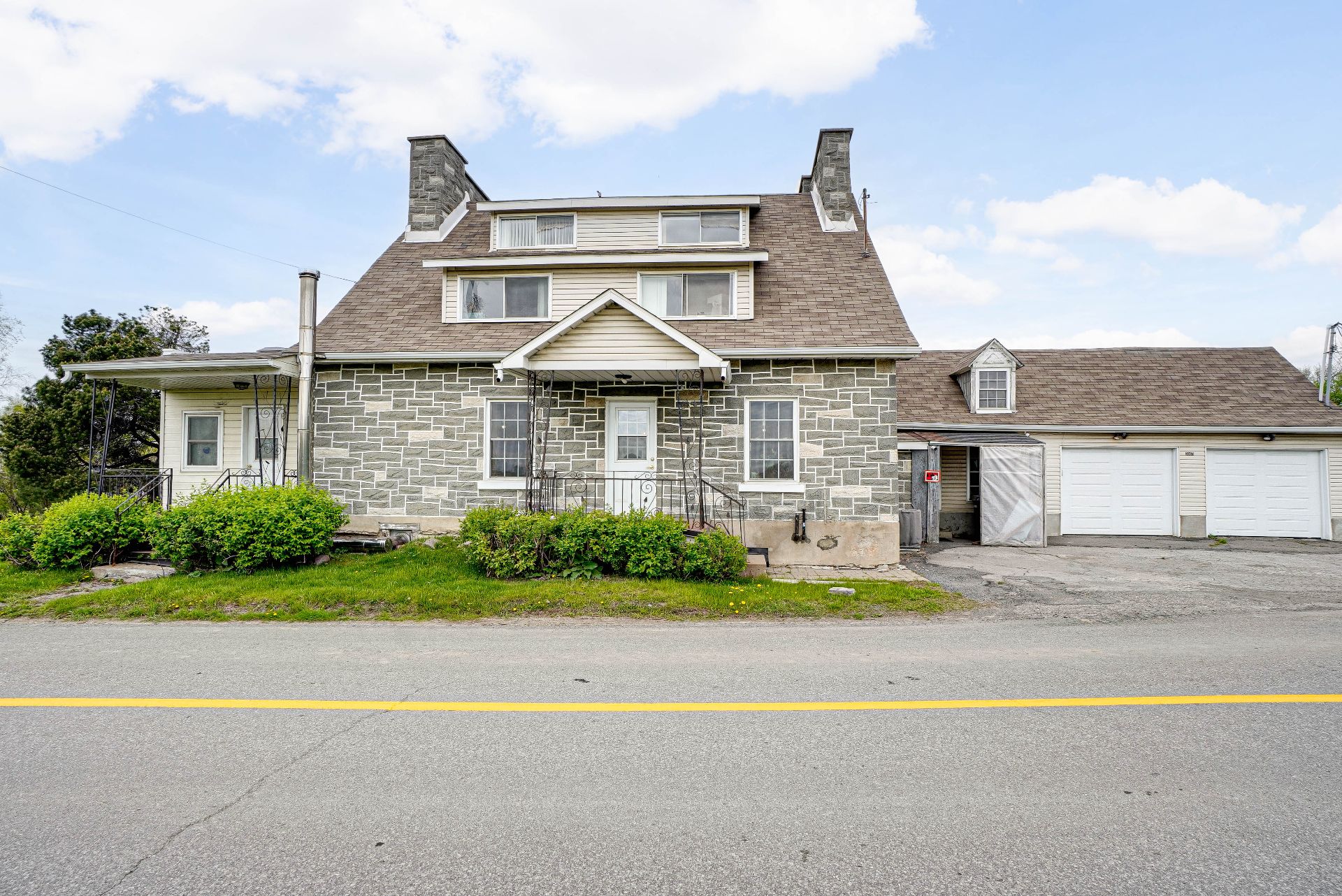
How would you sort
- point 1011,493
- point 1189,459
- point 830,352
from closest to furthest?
point 830,352
point 1011,493
point 1189,459

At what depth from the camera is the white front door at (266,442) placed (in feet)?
45.0

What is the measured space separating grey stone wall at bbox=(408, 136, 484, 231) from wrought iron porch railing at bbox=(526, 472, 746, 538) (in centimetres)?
755

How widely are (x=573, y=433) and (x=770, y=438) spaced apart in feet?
12.0

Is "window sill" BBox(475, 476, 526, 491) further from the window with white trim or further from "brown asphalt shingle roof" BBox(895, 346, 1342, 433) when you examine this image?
the window with white trim

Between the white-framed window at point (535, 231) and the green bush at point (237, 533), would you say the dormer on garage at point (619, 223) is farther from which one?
the green bush at point (237, 533)

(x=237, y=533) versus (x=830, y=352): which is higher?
(x=830, y=352)

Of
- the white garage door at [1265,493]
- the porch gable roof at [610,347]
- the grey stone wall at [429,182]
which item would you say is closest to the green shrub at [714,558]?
the porch gable roof at [610,347]

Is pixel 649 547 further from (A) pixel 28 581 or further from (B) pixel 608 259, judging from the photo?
(A) pixel 28 581

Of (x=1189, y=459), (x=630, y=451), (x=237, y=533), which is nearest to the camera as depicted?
(x=237, y=533)

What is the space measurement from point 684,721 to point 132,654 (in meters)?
5.45

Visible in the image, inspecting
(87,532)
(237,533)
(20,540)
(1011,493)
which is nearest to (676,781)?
(237,533)

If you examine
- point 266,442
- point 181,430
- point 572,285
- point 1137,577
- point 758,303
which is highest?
point 572,285

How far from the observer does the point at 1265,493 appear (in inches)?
675

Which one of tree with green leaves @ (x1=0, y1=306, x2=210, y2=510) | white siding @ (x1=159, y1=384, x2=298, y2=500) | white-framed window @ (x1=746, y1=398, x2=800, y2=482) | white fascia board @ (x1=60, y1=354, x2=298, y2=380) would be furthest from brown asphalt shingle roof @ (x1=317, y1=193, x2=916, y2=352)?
tree with green leaves @ (x1=0, y1=306, x2=210, y2=510)
